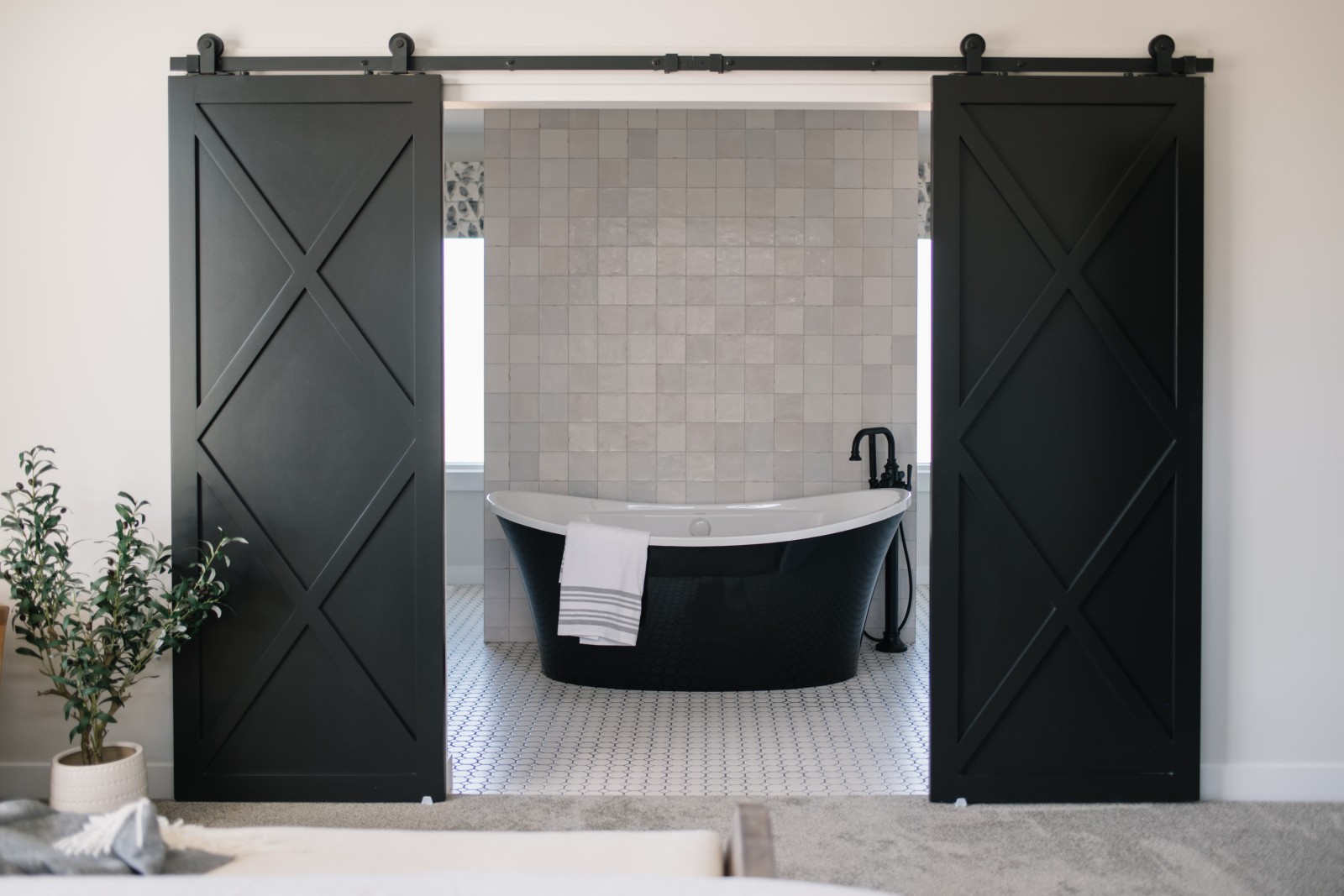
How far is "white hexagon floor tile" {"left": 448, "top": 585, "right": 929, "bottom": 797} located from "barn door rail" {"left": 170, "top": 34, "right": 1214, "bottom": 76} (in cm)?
213

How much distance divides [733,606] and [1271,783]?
6.10 ft

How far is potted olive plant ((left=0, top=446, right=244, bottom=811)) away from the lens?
285 centimetres

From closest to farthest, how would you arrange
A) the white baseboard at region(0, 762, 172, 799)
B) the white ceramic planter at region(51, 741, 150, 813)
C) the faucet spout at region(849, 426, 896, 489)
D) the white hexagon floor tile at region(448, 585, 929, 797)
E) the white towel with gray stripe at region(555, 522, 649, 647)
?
the white ceramic planter at region(51, 741, 150, 813) → the white baseboard at region(0, 762, 172, 799) → the white hexagon floor tile at region(448, 585, 929, 797) → the white towel with gray stripe at region(555, 522, 649, 647) → the faucet spout at region(849, 426, 896, 489)

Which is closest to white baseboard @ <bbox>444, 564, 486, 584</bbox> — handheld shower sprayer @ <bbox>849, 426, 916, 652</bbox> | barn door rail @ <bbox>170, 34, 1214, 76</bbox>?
handheld shower sprayer @ <bbox>849, 426, 916, 652</bbox>

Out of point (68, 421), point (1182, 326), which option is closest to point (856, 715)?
point (1182, 326)

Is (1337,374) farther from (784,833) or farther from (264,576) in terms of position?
(264,576)

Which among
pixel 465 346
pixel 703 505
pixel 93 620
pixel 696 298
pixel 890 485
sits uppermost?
pixel 696 298

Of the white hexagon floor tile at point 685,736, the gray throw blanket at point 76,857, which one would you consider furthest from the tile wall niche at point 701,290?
the gray throw blanket at point 76,857

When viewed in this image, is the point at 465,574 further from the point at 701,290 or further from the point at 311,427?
the point at 311,427

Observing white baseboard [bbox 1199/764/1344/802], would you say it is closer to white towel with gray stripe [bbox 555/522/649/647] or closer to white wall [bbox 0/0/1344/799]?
white wall [bbox 0/0/1344/799]

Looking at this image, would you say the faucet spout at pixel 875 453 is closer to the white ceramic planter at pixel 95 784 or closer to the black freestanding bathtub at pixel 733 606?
the black freestanding bathtub at pixel 733 606

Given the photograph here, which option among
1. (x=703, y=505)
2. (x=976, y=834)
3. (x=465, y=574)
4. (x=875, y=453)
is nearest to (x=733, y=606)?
(x=703, y=505)

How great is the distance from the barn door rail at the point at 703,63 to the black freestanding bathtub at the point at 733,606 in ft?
5.60

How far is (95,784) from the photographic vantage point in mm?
2840
